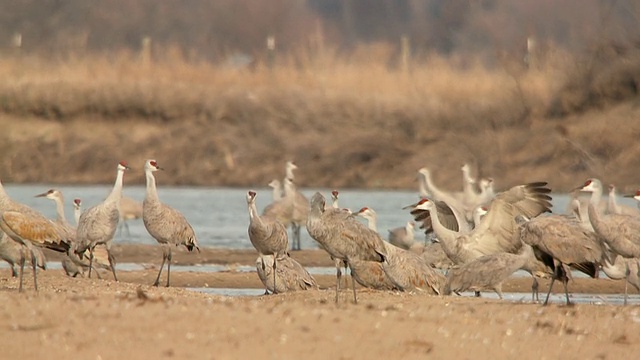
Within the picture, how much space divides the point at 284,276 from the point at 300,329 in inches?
222

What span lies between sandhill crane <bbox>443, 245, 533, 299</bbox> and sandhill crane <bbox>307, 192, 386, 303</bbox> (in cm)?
148

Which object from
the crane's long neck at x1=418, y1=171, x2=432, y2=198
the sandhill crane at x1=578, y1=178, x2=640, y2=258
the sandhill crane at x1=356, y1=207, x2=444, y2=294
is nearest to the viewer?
the sandhill crane at x1=578, y1=178, x2=640, y2=258

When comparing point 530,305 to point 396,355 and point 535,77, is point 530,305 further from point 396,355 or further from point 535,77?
point 535,77

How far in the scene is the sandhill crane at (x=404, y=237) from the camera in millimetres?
20844

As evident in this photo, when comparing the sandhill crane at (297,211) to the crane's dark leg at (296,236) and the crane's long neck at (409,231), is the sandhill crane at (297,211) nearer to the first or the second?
the crane's dark leg at (296,236)

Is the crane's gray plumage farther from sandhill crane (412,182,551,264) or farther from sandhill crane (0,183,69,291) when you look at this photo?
sandhill crane (0,183,69,291)

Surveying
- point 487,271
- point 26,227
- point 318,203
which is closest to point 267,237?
point 318,203

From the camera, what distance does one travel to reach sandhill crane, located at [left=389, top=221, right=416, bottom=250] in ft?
68.4

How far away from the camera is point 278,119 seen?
39812 millimetres

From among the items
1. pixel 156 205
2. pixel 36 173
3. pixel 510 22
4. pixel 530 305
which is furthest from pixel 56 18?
pixel 530 305

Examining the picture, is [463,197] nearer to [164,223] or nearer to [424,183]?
[424,183]

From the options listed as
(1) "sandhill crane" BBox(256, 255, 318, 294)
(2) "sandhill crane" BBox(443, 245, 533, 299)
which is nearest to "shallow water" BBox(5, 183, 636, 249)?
(1) "sandhill crane" BBox(256, 255, 318, 294)

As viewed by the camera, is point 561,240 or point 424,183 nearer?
point 561,240

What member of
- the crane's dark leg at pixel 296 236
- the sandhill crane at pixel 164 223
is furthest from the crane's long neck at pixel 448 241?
the crane's dark leg at pixel 296 236
